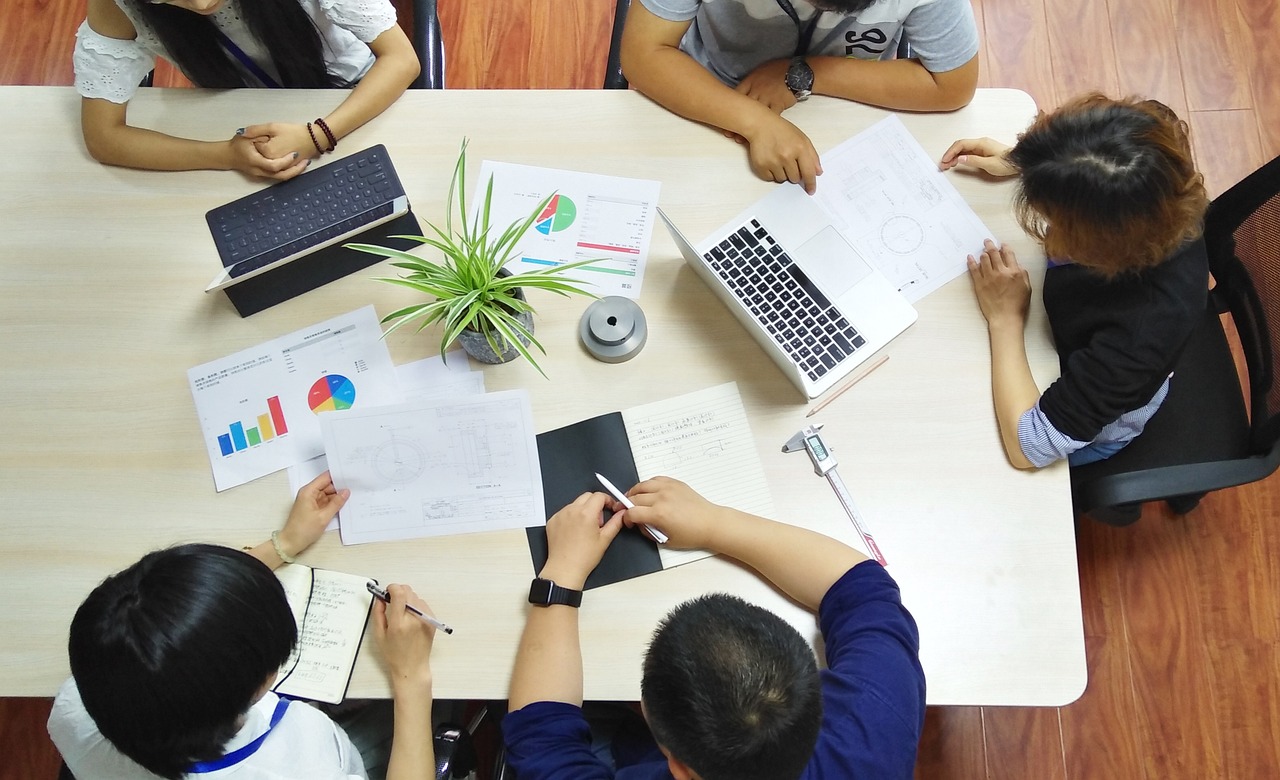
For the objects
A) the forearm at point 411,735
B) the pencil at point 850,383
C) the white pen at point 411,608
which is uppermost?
the pencil at point 850,383

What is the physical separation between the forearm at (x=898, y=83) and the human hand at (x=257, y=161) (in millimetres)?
762

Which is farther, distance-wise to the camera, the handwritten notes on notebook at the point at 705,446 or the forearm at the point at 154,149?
the forearm at the point at 154,149

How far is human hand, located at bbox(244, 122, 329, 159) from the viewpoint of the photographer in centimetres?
122

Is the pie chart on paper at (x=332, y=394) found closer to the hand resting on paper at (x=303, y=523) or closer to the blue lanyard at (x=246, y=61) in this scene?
the hand resting on paper at (x=303, y=523)

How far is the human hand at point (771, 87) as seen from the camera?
1258 millimetres

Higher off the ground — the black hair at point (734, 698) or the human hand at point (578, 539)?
the black hair at point (734, 698)

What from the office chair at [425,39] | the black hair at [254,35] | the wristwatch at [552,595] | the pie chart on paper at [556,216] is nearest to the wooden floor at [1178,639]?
the wristwatch at [552,595]


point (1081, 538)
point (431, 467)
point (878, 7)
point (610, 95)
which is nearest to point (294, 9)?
point (610, 95)

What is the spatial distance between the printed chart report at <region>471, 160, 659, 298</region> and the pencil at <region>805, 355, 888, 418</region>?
0.95ft

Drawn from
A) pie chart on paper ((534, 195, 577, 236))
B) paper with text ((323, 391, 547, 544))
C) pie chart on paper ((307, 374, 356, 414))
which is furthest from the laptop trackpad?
pie chart on paper ((307, 374, 356, 414))

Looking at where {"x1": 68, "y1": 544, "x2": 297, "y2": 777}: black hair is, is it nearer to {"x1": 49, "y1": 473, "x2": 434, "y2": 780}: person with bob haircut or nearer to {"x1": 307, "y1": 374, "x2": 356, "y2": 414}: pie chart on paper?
{"x1": 49, "y1": 473, "x2": 434, "y2": 780}: person with bob haircut

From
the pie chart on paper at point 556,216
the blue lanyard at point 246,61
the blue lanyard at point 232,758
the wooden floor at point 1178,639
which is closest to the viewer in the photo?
the blue lanyard at point 232,758

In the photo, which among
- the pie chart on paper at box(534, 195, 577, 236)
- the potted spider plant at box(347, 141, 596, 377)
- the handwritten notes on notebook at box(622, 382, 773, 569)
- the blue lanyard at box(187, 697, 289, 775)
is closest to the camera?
the blue lanyard at box(187, 697, 289, 775)

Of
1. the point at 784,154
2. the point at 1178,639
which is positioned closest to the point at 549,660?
the point at 784,154
